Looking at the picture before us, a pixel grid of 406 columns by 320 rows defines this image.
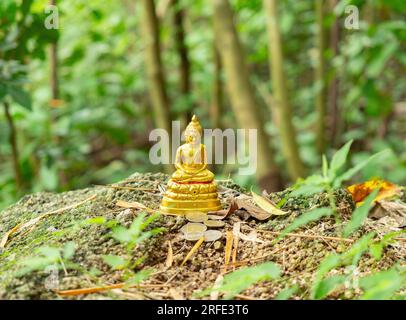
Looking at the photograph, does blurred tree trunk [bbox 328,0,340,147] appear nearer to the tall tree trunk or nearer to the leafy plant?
the tall tree trunk

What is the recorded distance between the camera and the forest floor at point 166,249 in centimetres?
133

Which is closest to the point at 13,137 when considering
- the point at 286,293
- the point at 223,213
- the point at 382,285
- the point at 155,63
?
the point at 155,63

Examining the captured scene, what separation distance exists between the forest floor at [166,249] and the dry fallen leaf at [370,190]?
16cm

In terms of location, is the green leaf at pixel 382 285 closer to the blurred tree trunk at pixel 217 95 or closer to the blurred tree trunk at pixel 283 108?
the blurred tree trunk at pixel 283 108

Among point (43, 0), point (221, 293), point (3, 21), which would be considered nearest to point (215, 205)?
point (221, 293)

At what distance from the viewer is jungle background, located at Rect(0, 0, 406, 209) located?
3.88 m

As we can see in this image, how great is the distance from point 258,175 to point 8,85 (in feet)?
6.44

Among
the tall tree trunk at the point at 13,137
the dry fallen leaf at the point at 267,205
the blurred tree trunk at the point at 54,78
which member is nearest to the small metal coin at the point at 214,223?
the dry fallen leaf at the point at 267,205

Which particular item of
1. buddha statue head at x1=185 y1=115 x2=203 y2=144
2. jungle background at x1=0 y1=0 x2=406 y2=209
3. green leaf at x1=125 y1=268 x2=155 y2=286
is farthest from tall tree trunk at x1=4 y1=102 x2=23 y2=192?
green leaf at x1=125 y1=268 x2=155 y2=286

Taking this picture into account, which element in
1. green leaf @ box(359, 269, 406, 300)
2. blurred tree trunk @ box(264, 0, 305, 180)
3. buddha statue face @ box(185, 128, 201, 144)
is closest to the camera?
green leaf @ box(359, 269, 406, 300)

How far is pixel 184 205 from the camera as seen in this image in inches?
65.7

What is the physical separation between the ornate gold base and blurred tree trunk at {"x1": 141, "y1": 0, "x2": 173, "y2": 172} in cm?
300

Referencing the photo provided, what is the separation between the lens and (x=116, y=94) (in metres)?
7.11

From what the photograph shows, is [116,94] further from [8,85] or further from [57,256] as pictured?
[57,256]
